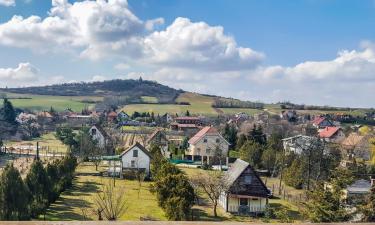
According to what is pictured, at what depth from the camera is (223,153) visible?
206 feet

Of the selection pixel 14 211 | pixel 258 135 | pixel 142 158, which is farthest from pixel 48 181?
Answer: pixel 258 135

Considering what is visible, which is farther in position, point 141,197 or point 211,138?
point 211,138

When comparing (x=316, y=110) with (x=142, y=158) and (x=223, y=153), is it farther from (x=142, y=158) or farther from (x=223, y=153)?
(x=142, y=158)

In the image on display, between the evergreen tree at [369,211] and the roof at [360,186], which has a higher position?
the evergreen tree at [369,211]

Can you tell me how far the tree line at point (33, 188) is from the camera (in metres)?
24.4

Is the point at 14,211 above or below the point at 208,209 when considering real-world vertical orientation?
above

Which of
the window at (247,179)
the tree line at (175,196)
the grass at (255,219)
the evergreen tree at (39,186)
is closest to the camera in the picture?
the tree line at (175,196)

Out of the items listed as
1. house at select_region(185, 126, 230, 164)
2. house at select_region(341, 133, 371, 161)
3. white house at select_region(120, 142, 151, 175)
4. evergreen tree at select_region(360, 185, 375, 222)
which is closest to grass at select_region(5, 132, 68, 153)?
house at select_region(185, 126, 230, 164)

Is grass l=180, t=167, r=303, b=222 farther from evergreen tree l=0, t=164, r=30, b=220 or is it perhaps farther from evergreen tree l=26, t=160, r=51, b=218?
evergreen tree l=0, t=164, r=30, b=220

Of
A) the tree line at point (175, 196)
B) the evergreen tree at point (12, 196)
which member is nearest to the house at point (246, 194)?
the tree line at point (175, 196)

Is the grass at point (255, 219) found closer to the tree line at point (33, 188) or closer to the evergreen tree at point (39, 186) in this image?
the evergreen tree at point (39, 186)

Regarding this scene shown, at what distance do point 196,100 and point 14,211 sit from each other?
149898 millimetres

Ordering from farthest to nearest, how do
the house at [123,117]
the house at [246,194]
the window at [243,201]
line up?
the house at [123,117] < the window at [243,201] < the house at [246,194]

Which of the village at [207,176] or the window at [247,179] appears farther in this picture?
the window at [247,179]
